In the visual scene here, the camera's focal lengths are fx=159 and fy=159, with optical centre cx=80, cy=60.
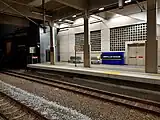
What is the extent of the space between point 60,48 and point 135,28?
9.99 metres

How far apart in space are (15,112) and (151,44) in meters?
6.72

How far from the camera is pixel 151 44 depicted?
7.87 m

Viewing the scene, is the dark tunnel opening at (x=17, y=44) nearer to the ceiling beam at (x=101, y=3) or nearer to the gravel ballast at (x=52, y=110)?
the ceiling beam at (x=101, y=3)

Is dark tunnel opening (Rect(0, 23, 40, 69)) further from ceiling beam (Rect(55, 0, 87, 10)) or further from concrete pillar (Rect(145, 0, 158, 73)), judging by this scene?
concrete pillar (Rect(145, 0, 158, 73))

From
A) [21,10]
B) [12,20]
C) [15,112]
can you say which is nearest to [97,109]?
[15,112]

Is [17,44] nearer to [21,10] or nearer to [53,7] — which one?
[21,10]

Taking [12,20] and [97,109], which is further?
[12,20]

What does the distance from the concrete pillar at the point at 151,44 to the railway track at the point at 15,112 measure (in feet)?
19.9

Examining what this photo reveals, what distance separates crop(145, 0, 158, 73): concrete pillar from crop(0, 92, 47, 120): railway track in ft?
19.9

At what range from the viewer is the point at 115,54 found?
45.7 ft

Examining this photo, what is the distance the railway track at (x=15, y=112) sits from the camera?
412cm

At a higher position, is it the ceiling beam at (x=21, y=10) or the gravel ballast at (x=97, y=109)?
the ceiling beam at (x=21, y=10)

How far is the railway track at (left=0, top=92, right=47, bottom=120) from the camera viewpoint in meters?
4.12

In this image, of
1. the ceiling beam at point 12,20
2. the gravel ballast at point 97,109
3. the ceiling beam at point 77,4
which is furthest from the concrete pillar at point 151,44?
the ceiling beam at point 12,20
